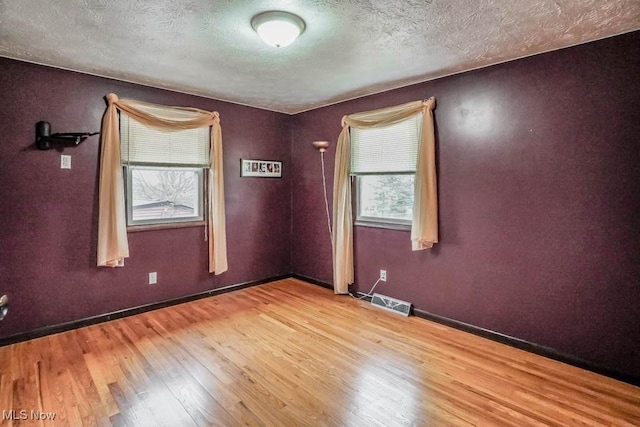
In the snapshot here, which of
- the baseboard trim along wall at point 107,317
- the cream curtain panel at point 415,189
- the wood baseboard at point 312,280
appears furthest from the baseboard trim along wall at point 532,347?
the baseboard trim along wall at point 107,317

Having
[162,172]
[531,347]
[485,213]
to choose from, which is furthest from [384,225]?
[162,172]

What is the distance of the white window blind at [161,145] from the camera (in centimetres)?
340

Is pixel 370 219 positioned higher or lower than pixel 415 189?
lower

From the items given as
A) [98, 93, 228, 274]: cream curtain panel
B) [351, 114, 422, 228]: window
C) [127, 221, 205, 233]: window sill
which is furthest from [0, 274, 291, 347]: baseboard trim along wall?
[351, 114, 422, 228]: window

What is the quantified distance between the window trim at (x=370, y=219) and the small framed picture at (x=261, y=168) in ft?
3.93

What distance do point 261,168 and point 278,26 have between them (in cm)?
260

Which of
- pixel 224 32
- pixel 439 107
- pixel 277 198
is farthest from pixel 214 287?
pixel 439 107

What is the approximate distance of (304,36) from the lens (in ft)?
7.76

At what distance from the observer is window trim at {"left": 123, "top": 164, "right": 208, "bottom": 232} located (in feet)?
11.5

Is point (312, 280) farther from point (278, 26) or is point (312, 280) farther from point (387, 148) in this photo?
point (278, 26)

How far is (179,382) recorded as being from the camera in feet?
7.55

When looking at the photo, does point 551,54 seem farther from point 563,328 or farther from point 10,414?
point 10,414

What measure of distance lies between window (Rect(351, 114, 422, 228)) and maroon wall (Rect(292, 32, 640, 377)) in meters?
0.28

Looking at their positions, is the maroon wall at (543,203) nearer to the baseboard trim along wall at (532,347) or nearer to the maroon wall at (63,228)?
the baseboard trim along wall at (532,347)
